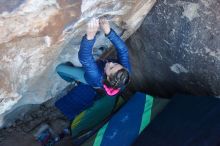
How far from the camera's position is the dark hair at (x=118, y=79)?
2.53 m

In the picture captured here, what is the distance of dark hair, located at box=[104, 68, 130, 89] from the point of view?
8.30 feet

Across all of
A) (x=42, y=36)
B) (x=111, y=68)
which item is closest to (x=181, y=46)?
(x=111, y=68)

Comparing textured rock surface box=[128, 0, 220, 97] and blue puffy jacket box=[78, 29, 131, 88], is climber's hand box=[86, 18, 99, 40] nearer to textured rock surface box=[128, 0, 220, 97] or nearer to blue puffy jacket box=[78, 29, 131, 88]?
blue puffy jacket box=[78, 29, 131, 88]

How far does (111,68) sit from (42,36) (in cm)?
56

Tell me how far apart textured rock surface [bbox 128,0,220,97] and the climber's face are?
498mm

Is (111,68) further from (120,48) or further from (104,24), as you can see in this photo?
(104,24)

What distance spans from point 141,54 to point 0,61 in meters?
1.37

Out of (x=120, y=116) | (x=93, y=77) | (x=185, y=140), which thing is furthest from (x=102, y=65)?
(x=185, y=140)

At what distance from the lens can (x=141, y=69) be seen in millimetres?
3420

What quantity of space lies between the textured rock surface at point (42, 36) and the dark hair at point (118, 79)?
16.5 inches

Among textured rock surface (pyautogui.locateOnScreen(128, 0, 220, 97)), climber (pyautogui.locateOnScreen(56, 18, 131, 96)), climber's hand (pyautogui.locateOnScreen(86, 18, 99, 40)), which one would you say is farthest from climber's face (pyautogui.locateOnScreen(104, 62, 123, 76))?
textured rock surface (pyautogui.locateOnScreen(128, 0, 220, 97))

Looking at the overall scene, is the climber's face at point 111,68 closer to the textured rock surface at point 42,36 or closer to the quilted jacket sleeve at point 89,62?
the quilted jacket sleeve at point 89,62

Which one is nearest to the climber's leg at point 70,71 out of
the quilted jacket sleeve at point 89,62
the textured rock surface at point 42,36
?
the textured rock surface at point 42,36

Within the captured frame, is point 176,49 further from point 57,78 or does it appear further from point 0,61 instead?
point 0,61
